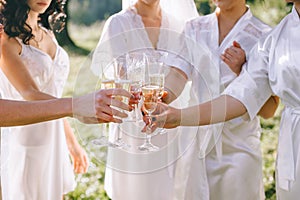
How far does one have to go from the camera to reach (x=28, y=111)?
8.07 ft

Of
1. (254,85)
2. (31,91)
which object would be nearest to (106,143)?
(254,85)

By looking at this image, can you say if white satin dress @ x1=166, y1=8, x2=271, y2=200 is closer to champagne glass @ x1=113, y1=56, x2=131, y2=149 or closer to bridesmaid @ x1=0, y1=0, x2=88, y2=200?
champagne glass @ x1=113, y1=56, x2=131, y2=149

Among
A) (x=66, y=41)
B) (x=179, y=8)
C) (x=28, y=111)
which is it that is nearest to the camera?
(x=28, y=111)

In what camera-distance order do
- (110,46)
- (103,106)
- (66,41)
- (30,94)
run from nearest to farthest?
(103,106) < (110,46) < (30,94) < (66,41)

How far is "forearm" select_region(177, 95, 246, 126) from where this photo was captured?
2766 mm

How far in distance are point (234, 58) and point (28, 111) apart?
97 centimetres

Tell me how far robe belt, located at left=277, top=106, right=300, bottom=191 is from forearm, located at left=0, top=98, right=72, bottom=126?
3.10ft

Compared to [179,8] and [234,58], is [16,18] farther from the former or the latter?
[234,58]

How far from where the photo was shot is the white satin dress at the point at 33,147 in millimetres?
3277

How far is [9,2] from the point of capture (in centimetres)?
332

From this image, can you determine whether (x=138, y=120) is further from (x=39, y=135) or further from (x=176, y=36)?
(x=39, y=135)

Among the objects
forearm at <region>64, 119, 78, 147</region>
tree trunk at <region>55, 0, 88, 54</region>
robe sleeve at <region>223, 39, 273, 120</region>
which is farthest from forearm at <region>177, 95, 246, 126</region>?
tree trunk at <region>55, 0, 88, 54</region>

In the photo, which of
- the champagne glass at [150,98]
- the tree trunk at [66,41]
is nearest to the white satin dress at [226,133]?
the champagne glass at [150,98]

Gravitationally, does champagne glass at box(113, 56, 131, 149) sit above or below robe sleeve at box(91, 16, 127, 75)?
below
